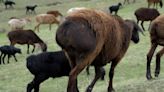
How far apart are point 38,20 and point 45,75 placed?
21947 millimetres

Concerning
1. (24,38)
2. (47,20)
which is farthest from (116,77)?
(47,20)

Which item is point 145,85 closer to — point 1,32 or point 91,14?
point 91,14

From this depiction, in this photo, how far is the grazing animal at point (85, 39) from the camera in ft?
27.5

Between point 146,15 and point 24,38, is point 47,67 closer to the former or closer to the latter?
point 24,38

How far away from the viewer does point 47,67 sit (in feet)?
39.9

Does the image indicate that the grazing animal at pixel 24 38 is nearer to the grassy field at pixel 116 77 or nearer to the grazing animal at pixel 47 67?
the grassy field at pixel 116 77

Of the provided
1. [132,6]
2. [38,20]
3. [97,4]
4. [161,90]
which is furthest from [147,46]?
[97,4]

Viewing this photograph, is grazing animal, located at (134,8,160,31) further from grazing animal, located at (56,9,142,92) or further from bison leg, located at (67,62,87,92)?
bison leg, located at (67,62,87,92)

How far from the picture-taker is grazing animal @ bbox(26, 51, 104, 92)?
12094 mm

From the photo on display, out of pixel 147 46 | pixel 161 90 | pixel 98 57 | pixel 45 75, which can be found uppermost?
pixel 98 57

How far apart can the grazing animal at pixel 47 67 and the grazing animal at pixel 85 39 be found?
9.17ft

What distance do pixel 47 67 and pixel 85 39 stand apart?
158 inches

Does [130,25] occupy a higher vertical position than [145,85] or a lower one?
higher

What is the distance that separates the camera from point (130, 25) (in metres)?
10.8
